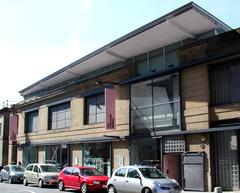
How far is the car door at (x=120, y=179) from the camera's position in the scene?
18456 millimetres

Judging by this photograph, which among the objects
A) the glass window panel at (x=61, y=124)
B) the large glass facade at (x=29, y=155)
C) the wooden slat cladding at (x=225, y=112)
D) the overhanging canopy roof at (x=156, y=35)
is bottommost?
the large glass facade at (x=29, y=155)

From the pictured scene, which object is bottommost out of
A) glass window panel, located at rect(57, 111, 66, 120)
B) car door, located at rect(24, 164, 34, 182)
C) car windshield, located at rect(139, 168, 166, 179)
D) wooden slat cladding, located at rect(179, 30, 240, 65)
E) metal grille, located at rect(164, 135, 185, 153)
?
car door, located at rect(24, 164, 34, 182)

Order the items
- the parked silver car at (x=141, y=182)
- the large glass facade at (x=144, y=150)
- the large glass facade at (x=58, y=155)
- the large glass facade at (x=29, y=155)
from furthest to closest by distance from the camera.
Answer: the large glass facade at (x=29, y=155) → the large glass facade at (x=58, y=155) → the large glass facade at (x=144, y=150) → the parked silver car at (x=141, y=182)

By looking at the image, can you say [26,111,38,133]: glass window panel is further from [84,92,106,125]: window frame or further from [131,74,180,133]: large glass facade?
[131,74,180,133]: large glass facade

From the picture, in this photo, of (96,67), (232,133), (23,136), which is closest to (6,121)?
(23,136)

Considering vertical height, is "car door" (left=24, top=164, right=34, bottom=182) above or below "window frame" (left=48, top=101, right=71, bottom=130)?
below

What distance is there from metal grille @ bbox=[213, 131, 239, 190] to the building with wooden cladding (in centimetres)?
5

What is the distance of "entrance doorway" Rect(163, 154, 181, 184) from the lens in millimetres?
23487

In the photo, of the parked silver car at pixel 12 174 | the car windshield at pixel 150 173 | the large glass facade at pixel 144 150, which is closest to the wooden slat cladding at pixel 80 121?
the large glass facade at pixel 144 150

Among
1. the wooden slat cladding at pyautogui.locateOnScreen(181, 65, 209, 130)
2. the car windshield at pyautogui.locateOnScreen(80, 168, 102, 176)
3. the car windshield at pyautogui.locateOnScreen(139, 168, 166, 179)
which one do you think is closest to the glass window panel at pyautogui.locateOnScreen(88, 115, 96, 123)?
the car windshield at pyautogui.locateOnScreen(80, 168, 102, 176)

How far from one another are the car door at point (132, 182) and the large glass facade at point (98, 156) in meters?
10.3

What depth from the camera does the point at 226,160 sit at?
2023 cm

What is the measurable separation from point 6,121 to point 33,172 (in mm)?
23120

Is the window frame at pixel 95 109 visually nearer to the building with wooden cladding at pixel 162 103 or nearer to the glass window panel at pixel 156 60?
the building with wooden cladding at pixel 162 103
